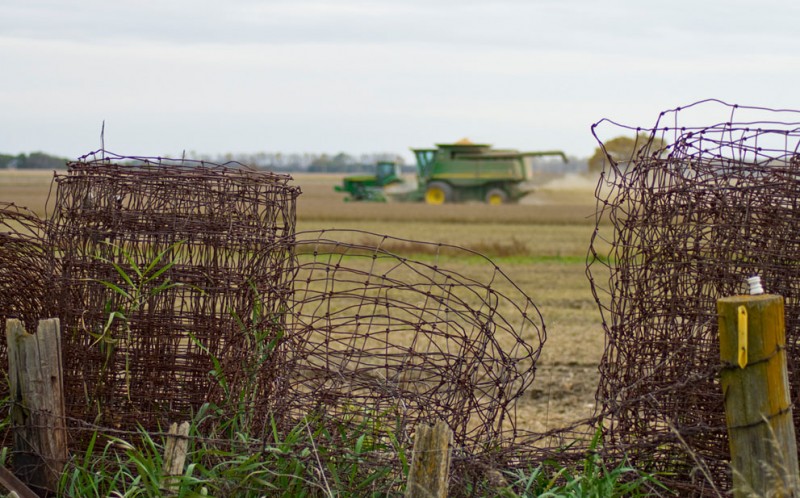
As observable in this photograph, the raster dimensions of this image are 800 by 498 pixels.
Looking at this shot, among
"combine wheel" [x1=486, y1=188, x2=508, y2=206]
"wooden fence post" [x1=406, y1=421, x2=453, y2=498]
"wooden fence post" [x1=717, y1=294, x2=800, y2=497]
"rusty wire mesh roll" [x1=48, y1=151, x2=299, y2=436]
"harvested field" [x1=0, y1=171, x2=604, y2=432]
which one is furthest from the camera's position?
"combine wheel" [x1=486, y1=188, x2=508, y2=206]

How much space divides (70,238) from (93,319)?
17.7 inches

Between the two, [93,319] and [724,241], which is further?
[93,319]

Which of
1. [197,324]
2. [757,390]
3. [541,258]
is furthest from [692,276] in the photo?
[541,258]

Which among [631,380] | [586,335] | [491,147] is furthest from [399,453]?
[491,147]

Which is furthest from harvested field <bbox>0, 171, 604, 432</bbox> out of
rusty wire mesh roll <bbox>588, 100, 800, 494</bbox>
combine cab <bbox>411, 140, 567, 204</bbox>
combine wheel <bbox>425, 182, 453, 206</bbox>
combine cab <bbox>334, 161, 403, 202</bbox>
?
combine cab <bbox>334, 161, 403, 202</bbox>

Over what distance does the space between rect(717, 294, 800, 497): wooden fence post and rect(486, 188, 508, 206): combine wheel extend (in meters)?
41.3

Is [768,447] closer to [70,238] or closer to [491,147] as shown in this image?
[70,238]

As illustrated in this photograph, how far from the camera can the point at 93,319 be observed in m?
4.54

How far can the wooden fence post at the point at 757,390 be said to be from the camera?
3.07 m

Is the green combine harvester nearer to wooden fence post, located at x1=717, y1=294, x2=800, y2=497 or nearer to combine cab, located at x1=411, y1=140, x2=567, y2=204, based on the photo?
combine cab, located at x1=411, y1=140, x2=567, y2=204

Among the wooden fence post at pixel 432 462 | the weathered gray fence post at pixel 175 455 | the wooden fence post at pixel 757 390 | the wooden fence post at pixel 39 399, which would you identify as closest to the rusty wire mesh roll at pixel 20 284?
the wooden fence post at pixel 39 399

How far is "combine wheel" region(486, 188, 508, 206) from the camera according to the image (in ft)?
146

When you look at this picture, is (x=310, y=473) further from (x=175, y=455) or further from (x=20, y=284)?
(x=20, y=284)

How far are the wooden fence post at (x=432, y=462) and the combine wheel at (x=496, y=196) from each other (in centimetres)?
4129
